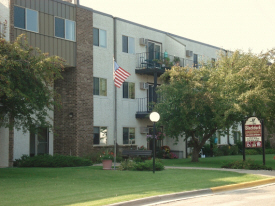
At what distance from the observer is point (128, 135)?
2933 centimetres

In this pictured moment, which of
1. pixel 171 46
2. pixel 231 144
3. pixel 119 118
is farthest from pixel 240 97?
pixel 231 144

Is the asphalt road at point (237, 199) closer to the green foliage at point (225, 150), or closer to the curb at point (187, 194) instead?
the curb at point (187, 194)

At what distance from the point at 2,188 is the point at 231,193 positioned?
7182 mm

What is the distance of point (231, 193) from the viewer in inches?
504

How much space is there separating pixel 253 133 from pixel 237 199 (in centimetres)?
996

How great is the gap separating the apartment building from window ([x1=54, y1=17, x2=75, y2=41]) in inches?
2.4

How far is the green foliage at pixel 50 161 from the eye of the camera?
22.3 m

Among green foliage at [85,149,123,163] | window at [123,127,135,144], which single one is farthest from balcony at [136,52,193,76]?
green foliage at [85,149,123,163]

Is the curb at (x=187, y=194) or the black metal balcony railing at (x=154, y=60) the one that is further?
the black metal balcony railing at (x=154, y=60)

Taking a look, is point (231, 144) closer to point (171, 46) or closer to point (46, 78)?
point (171, 46)

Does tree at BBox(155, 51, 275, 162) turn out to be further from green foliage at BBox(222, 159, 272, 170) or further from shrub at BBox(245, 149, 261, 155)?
shrub at BBox(245, 149, 261, 155)

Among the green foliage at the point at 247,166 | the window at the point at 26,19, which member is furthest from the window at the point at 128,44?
the green foliage at the point at 247,166

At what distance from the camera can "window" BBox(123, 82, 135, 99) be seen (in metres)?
29.3

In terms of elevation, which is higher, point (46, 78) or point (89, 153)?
point (46, 78)
